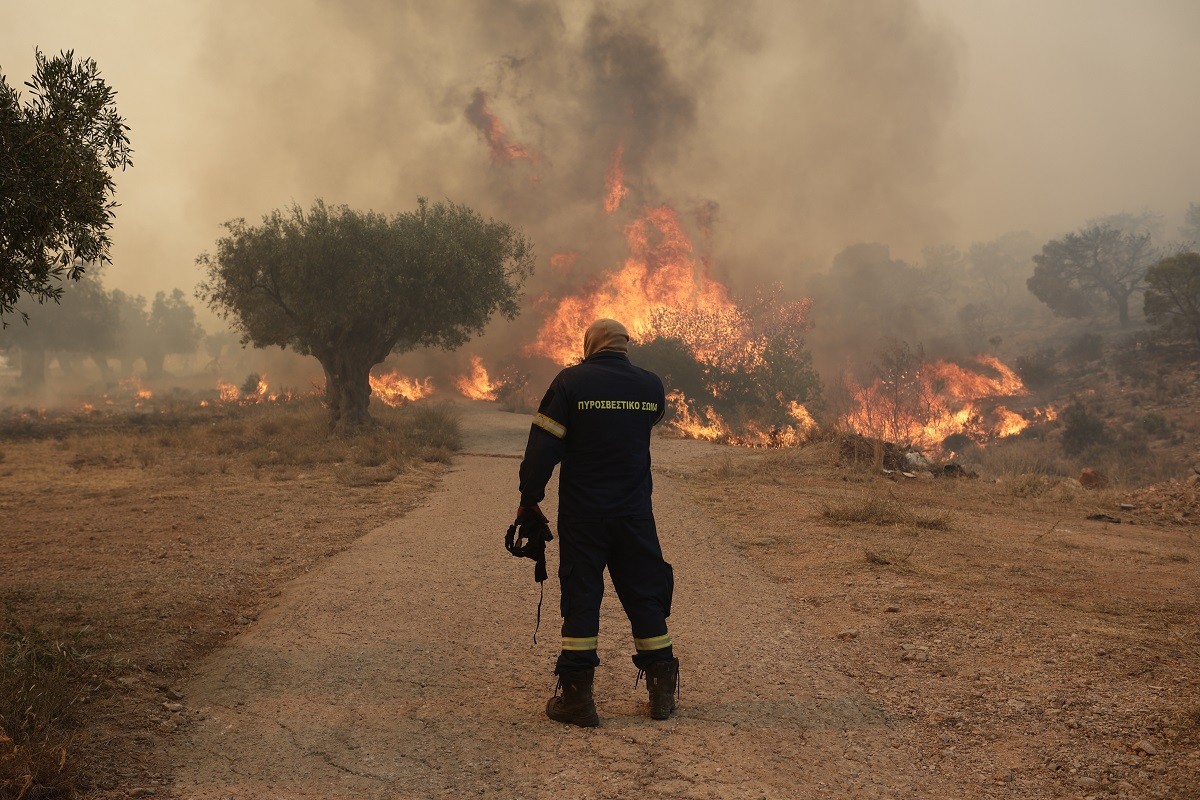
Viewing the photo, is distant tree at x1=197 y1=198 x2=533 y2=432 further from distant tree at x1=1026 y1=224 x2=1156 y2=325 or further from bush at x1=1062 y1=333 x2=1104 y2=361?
distant tree at x1=1026 y1=224 x2=1156 y2=325

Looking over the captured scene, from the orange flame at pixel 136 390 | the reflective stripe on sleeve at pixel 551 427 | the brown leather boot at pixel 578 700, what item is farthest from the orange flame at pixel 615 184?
the brown leather boot at pixel 578 700

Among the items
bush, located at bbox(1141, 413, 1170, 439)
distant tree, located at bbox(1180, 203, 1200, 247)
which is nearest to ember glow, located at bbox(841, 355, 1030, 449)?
bush, located at bbox(1141, 413, 1170, 439)

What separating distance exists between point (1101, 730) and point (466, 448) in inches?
836

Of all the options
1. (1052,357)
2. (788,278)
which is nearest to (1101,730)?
(1052,357)

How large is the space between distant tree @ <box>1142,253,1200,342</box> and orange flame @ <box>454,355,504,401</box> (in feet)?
134

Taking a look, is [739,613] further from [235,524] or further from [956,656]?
[235,524]

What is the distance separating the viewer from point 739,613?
7.41 m

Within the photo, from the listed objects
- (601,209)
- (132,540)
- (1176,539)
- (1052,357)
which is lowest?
(132,540)

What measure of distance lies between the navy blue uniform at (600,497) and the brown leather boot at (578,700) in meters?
0.12

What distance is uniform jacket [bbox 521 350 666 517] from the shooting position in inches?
191

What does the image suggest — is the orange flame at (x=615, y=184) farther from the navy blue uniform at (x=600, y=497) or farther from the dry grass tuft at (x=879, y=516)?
the navy blue uniform at (x=600, y=497)

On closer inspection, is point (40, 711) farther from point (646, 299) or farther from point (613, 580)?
point (646, 299)

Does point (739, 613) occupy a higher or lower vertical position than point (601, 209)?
lower

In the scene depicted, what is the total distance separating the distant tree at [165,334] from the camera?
283ft
